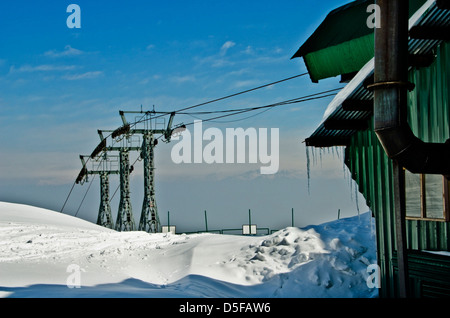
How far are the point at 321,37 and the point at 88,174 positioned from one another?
120ft

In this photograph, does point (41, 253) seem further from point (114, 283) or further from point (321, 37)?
point (321, 37)

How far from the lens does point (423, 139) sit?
394 inches

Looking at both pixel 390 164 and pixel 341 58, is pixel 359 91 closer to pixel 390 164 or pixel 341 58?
pixel 390 164

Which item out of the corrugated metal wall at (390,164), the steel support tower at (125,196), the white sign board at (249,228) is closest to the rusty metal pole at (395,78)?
the corrugated metal wall at (390,164)

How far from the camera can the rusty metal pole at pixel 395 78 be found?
27.7 ft

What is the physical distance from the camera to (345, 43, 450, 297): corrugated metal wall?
9500 mm

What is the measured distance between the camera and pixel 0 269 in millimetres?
15461

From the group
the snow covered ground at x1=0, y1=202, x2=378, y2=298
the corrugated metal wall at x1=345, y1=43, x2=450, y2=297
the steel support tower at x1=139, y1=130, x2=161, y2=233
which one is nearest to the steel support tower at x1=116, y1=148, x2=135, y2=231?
the steel support tower at x1=139, y1=130, x2=161, y2=233

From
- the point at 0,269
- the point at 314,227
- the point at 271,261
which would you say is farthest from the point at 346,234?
the point at 0,269

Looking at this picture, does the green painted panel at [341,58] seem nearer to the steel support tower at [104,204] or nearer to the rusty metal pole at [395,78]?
the rusty metal pole at [395,78]

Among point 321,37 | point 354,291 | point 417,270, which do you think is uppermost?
point 321,37

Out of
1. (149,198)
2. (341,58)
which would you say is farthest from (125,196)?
(341,58)

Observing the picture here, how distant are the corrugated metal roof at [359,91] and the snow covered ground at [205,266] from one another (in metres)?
3.40

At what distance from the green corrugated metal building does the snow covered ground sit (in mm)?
2618
